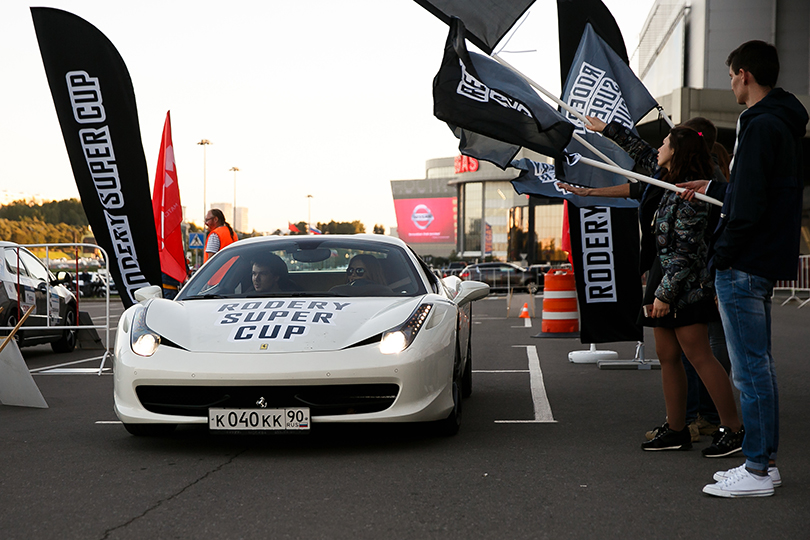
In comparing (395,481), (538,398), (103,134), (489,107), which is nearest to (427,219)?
(103,134)

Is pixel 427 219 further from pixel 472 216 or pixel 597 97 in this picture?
pixel 597 97

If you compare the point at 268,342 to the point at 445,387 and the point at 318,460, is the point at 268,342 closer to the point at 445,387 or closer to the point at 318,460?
the point at 318,460

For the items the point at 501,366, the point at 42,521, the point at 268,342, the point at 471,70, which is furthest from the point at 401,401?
the point at 501,366

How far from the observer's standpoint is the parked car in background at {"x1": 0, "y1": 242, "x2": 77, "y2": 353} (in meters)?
10.0

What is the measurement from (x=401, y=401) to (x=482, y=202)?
127 meters

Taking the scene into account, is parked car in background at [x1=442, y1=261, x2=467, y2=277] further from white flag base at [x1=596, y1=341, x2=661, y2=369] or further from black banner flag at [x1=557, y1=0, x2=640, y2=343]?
black banner flag at [x1=557, y1=0, x2=640, y2=343]

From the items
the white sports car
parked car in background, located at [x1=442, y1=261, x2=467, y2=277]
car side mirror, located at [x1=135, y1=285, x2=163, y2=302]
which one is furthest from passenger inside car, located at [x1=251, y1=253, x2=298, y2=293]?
parked car in background, located at [x1=442, y1=261, x2=467, y2=277]

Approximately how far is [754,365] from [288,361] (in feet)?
7.46

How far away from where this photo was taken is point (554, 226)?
293 ft

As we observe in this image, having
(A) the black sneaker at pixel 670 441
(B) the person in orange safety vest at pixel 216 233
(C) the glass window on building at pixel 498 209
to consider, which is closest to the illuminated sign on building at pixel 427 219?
(C) the glass window on building at pixel 498 209

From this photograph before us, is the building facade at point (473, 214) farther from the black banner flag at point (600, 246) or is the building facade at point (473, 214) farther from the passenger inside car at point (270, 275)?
the passenger inside car at point (270, 275)

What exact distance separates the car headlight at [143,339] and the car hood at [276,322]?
1.5 inches

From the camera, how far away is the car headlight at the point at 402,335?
459 centimetres

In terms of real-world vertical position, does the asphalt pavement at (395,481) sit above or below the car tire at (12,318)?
below
